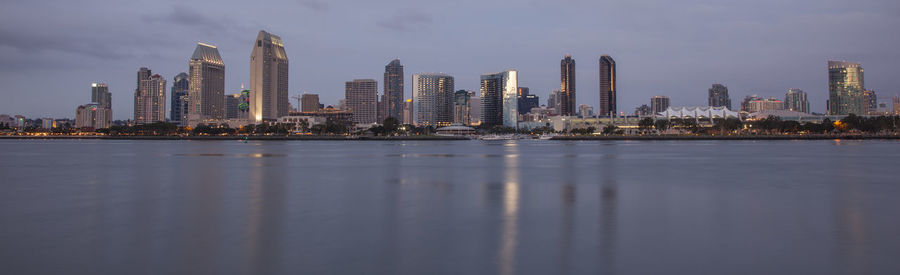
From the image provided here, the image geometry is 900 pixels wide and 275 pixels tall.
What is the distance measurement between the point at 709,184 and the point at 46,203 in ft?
89.7

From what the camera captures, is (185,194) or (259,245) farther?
(185,194)

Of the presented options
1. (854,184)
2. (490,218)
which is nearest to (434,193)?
(490,218)

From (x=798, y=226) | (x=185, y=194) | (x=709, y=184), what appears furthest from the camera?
(x=709, y=184)

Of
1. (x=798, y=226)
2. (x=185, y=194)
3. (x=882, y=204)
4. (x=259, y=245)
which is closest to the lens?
(x=259, y=245)

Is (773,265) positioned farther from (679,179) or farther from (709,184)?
(679,179)

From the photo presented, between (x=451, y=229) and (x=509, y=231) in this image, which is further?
(x=451, y=229)

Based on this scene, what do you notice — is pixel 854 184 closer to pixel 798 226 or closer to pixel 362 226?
pixel 798 226

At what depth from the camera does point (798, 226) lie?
1369 centimetres

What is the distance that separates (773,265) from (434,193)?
1403 cm

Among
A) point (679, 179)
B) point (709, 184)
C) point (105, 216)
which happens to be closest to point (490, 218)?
point (105, 216)

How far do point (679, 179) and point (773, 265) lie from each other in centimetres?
2035

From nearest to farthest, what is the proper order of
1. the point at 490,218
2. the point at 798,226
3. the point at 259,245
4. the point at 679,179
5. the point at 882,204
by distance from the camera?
the point at 259,245 < the point at 798,226 < the point at 490,218 < the point at 882,204 < the point at 679,179

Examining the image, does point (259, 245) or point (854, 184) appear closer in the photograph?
point (259, 245)

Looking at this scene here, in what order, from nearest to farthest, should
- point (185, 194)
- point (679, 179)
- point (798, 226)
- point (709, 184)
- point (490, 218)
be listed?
point (798, 226) < point (490, 218) < point (185, 194) < point (709, 184) < point (679, 179)
